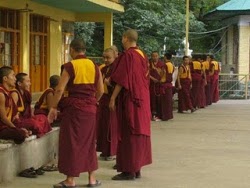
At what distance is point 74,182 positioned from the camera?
7.52 m

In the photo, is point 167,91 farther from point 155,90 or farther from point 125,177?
point 125,177

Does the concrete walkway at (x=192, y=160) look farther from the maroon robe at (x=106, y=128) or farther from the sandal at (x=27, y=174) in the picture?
the maroon robe at (x=106, y=128)

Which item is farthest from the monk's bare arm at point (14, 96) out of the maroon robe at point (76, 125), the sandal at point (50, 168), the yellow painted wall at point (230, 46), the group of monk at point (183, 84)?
the yellow painted wall at point (230, 46)

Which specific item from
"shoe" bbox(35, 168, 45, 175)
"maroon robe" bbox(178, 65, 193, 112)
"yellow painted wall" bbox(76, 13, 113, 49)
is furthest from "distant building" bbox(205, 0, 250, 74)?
"shoe" bbox(35, 168, 45, 175)

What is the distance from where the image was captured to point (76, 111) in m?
7.27

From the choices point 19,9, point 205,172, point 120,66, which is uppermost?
point 19,9

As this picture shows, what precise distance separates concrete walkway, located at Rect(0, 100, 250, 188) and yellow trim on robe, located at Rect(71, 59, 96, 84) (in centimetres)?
137

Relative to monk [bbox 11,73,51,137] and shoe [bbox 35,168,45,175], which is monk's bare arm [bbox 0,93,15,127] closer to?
monk [bbox 11,73,51,137]

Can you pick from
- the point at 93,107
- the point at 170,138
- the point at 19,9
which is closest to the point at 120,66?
the point at 93,107

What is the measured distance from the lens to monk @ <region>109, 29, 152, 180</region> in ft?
26.0

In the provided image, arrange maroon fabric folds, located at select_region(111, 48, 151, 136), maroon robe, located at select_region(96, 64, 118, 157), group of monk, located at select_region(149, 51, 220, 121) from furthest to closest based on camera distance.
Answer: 1. group of monk, located at select_region(149, 51, 220, 121)
2. maroon robe, located at select_region(96, 64, 118, 157)
3. maroon fabric folds, located at select_region(111, 48, 151, 136)

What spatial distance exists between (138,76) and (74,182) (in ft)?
5.18

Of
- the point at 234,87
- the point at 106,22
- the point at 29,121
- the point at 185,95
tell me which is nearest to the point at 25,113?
the point at 29,121

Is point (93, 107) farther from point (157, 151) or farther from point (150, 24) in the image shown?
point (150, 24)
